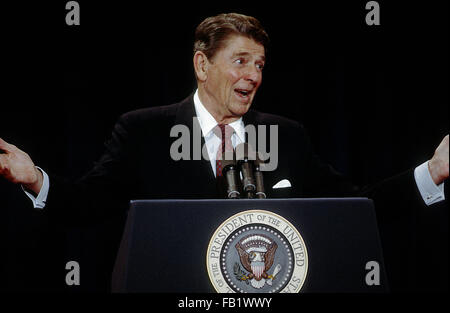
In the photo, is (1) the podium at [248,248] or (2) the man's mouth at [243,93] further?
(2) the man's mouth at [243,93]

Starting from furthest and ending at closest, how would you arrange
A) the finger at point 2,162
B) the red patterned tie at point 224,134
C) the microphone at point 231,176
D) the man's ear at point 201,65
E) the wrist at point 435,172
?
the man's ear at point 201,65
the red patterned tie at point 224,134
the wrist at point 435,172
the finger at point 2,162
the microphone at point 231,176

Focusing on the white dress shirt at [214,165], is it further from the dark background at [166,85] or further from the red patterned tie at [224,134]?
the dark background at [166,85]

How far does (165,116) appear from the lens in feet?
6.62

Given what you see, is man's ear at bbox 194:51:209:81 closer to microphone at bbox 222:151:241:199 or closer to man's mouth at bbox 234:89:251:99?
man's mouth at bbox 234:89:251:99

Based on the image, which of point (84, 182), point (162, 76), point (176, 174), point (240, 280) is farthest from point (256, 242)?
point (162, 76)

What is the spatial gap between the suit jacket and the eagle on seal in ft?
2.02

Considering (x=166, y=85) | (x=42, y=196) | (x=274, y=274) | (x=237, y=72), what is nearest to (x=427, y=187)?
(x=274, y=274)

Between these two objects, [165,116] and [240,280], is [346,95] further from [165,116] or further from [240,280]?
[240,280]

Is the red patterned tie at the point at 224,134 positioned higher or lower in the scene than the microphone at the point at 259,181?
higher

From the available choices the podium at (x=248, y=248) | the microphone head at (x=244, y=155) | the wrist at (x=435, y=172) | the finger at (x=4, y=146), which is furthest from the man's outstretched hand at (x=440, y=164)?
the finger at (x=4, y=146)

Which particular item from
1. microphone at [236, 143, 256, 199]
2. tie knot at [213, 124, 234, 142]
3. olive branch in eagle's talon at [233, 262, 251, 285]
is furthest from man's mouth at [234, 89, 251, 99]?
olive branch in eagle's talon at [233, 262, 251, 285]

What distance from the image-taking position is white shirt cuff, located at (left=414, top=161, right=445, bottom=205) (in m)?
1.52

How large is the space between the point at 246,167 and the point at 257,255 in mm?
269

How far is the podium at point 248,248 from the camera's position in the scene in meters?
1.10
